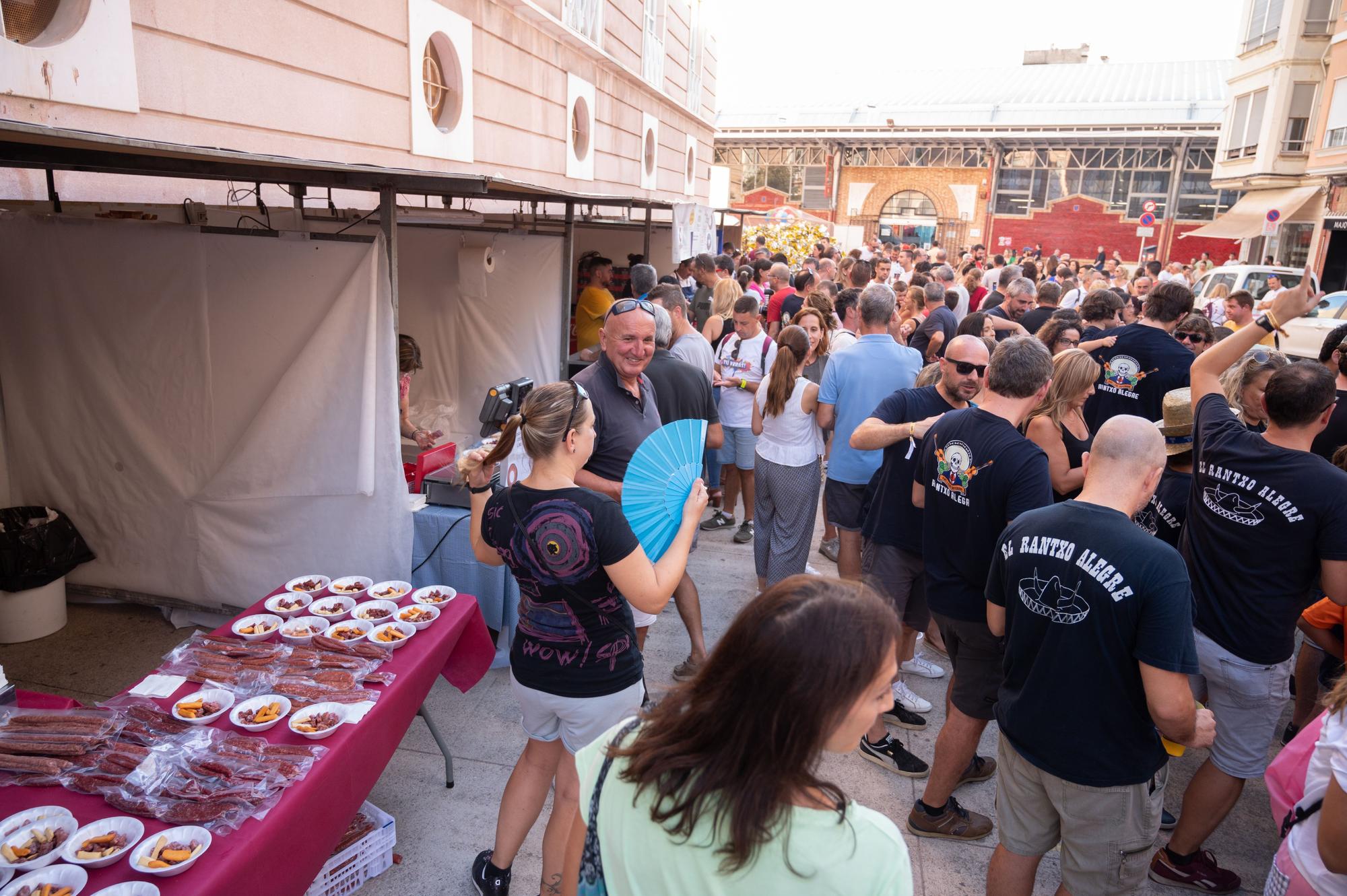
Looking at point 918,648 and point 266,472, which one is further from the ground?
point 266,472

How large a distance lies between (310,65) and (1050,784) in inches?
268

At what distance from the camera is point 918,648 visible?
205 inches

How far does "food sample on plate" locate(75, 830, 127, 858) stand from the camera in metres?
2.07

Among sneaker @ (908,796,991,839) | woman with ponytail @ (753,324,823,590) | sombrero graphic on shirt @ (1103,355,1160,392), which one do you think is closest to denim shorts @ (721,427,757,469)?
woman with ponytail @ (753,324,823,590)

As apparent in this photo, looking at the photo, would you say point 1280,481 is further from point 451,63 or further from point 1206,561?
point 451,63

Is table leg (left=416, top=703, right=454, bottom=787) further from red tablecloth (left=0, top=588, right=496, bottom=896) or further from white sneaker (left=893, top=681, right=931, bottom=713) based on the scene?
white sneaker (left=893, top=681, right=931, bottom=713)

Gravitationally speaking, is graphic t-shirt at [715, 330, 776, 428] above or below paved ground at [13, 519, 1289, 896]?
above

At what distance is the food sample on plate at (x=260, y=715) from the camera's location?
104 inches

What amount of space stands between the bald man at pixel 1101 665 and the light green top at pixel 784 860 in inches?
55.6

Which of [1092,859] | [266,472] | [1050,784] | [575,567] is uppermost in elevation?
[575,567]

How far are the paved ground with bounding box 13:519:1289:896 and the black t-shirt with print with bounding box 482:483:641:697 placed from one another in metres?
0.32

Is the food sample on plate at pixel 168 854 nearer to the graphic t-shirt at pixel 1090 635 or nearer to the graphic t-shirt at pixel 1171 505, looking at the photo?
the graphic t-shirt at pixel 1090 635

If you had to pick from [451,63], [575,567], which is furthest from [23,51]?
[451,63]

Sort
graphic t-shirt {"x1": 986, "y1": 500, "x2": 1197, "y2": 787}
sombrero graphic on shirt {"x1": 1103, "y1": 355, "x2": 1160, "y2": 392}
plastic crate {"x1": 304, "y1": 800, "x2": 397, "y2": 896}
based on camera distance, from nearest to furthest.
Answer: graphic t-shirt {"x1": 986, "y1": 500, "x2": 1197, "y2": 787}, plastic crate {"x1": 304, "y1": 800, "x2": 397, "y2": 896}, sombrero graphic on shirt {"x1": 1103, "y1": 355, "x2": 1160, "y2": 392}
